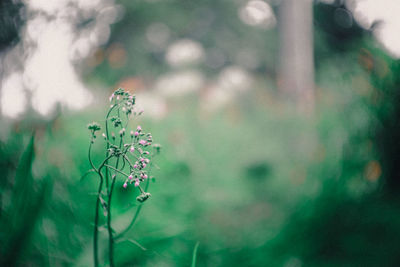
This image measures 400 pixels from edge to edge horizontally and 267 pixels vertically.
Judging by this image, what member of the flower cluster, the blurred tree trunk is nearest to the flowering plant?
the flower cluster

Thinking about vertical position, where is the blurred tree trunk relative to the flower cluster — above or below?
above

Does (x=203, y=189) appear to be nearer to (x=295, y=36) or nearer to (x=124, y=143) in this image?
(x=124, y=143)

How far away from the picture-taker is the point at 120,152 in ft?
0.68

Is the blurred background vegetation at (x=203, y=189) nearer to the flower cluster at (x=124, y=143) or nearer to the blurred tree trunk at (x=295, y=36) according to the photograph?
the flower cluster at (x=124, y=143)

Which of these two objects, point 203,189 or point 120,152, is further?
point 203,189

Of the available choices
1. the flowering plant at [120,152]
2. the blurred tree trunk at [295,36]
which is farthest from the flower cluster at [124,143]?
the blurred tree trunk at [295,36]

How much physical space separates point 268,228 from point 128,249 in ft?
0.42

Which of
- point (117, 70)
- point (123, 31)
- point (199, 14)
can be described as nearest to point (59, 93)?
point (117, 70)

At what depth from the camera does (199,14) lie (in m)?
2.68

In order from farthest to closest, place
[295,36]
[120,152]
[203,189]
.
Result: [295,36] → [203,189] → [120,152]

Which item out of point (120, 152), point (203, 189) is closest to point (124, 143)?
point (120, 152)

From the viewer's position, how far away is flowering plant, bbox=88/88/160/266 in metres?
0.21

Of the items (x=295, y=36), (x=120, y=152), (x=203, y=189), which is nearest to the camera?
(x=120, y=152)

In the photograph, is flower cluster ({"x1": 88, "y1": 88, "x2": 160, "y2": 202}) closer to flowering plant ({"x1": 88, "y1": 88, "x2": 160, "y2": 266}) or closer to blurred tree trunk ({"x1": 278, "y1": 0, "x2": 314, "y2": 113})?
flowering plant ({"x1": 88, "y1": 88, "x2": 160, "y2": 266})
